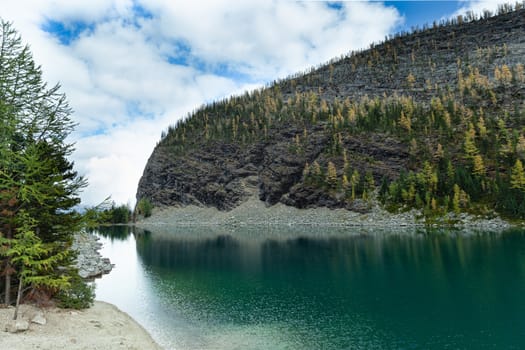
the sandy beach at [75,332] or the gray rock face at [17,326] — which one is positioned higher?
the gray rock face at [17,326]

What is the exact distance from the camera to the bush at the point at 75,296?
21734mm

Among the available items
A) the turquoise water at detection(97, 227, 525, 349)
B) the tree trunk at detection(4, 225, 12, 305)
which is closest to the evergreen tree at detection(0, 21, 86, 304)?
the tree trunk at detection(4, 225, 12, 305)

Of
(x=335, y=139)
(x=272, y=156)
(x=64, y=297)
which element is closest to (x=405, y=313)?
(x=64, y=297)

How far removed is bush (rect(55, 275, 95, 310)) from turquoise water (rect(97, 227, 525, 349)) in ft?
14.5

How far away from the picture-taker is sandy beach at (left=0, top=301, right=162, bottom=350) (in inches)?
620

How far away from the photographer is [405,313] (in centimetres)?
2444

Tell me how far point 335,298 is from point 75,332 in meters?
20.3

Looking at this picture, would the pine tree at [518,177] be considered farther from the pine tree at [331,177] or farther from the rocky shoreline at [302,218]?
the pine tree at [331,177]

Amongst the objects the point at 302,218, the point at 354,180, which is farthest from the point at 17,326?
the point at 354,180

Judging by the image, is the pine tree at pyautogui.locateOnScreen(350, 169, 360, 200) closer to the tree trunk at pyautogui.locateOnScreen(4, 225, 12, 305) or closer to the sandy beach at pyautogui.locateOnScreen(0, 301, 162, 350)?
the sandy beach at pyautogui.locateOnScreen(0, 301, 162, 350)

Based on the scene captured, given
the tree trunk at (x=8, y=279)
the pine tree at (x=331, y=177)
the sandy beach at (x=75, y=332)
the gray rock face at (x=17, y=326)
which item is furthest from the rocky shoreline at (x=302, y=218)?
the tree trunk at (x=8, y=279)

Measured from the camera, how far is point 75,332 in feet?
59.2

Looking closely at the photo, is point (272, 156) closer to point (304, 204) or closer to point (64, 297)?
point (304, 204)

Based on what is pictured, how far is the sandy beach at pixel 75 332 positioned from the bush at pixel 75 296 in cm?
Result: 66
